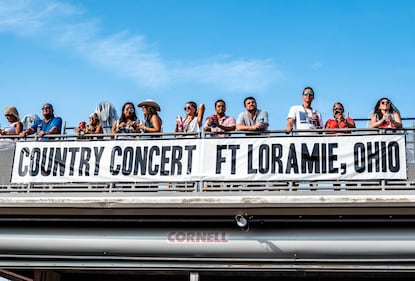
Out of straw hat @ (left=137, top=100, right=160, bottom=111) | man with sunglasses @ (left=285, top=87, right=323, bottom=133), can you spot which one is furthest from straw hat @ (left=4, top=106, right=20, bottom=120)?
man with sunglasses @ (left=285, top=87, right=323, bottom=133)

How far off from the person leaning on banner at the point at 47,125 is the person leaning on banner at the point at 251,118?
347 cm

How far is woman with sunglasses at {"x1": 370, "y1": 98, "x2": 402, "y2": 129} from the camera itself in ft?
36.8

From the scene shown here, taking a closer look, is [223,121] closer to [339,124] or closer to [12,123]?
[339,124]

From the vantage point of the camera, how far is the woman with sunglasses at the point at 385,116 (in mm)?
11223

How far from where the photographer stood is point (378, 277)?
13.3 metres

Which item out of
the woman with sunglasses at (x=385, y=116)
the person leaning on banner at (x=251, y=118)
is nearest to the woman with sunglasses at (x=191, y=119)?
the person leaning on banner at (x=251, y=118)

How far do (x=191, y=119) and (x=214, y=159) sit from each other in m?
1.18

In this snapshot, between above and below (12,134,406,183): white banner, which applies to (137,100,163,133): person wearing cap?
above

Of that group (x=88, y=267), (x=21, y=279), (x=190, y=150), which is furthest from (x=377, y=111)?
(x=21, y=279)

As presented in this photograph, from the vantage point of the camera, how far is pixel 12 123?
42.7ft

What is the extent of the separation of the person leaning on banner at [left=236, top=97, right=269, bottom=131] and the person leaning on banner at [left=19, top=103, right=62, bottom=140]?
3.47 meters

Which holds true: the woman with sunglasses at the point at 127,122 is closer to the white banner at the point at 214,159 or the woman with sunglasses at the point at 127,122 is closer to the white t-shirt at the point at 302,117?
the white banner at the point at 214,159

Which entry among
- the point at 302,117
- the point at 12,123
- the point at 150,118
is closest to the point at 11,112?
the point at 12,123

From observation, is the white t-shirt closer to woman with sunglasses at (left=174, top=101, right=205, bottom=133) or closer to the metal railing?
the metal railing
